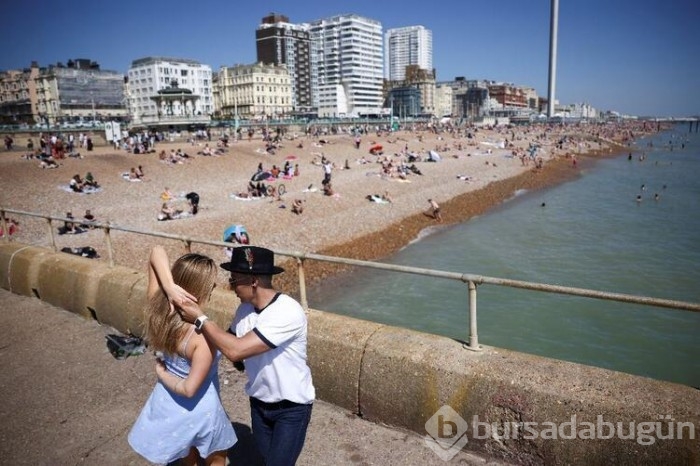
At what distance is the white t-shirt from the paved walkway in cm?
108

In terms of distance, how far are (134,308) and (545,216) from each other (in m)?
25.9

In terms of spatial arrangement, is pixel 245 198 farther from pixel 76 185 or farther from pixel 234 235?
pixel 234 235

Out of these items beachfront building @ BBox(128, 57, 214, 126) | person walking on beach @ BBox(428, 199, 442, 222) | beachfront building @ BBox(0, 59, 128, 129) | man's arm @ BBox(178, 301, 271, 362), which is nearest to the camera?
man's arm @ BBox(178, 301, 271, 362)

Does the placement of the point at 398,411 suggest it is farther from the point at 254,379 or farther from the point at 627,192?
the point at 627,192

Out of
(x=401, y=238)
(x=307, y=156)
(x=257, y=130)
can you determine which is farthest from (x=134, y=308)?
(x=257, y=130)

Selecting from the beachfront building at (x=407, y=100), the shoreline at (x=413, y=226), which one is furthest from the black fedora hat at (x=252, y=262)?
the beachfront building at (x=407, y=100)

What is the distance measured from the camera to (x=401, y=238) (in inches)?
822

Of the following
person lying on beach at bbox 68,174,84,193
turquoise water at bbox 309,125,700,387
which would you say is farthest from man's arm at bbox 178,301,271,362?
person lying on beach at bbox 68,174,84,193

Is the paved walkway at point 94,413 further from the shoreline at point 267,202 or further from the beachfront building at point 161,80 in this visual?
the beachfront building at point 161,80

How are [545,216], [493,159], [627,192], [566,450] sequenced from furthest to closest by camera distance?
[493,159], [627,192], [545,216], [566,450]

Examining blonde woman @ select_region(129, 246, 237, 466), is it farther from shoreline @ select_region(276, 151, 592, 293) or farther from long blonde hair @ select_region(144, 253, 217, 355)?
shoreline @ select_region(276, 151, 592, 293)

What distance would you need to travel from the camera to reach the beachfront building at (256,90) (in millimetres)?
121438

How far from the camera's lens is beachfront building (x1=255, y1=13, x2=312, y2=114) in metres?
149

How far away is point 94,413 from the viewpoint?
3.99 metres
